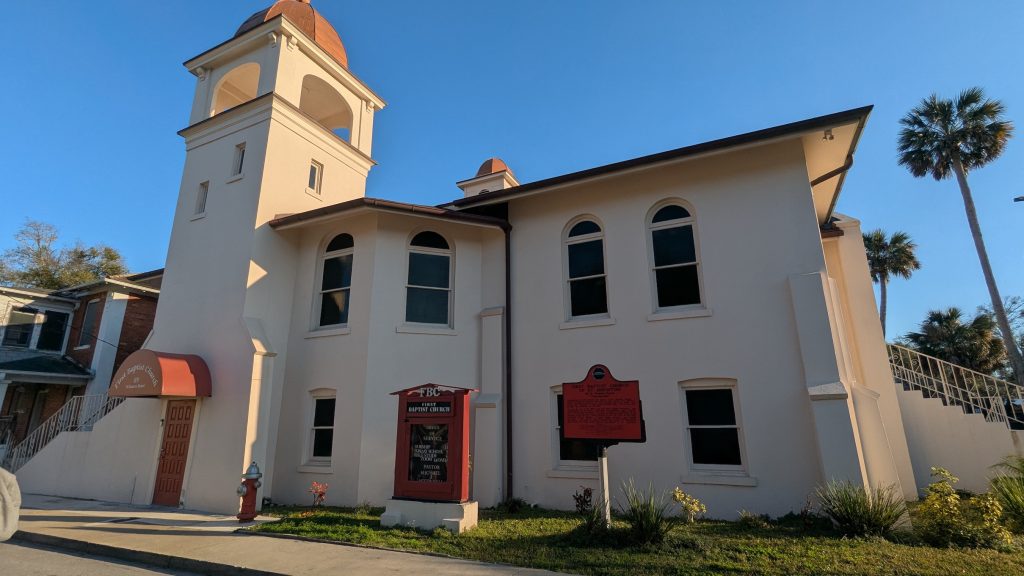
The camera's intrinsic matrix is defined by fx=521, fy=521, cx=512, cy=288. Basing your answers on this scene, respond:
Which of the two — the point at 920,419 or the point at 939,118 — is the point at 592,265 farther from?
the point at 939,118

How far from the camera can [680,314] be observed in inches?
420

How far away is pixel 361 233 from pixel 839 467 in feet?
36.4

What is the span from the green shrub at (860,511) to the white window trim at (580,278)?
4978 millimetres

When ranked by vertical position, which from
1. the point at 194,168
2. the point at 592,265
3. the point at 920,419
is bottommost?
the point at 920,419

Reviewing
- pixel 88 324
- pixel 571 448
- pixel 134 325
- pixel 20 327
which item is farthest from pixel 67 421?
pixel 571 448

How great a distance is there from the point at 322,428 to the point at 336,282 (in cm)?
359

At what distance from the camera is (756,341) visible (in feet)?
32.9

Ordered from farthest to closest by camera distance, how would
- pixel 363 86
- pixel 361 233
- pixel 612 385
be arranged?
pixel 363 86 → pixel 361 233 → pixel 612 385

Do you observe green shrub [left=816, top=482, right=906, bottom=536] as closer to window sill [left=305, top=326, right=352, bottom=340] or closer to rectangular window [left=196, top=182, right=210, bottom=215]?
window sill [left=305, top=326, right=352, bottom=340]

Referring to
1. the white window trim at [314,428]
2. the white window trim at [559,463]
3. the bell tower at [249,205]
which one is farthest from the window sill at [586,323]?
the bell tower at [249,205]

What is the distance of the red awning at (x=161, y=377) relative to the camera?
11008 mm

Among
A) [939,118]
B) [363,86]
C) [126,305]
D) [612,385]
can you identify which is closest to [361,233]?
[363,86]

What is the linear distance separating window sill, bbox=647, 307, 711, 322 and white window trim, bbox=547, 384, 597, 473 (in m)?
2.53

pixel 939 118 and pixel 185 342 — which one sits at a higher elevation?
pixel 939 118
